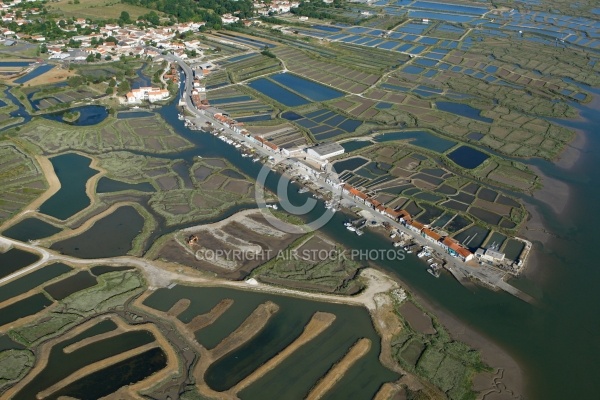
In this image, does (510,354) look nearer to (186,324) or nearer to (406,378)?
(406,378)

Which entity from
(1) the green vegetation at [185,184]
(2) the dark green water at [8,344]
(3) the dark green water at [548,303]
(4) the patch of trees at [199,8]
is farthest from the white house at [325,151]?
(4) the patch of trees at [199,8]

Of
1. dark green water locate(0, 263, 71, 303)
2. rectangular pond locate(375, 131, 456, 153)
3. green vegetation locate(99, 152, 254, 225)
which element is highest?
rectangular pond locate(375, 131, 456, 153)

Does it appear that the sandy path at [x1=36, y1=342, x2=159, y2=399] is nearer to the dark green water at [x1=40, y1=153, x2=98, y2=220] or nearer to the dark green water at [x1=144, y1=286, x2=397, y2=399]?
the dark green water at [x1=144, y1=286, x2=397, y2=399]

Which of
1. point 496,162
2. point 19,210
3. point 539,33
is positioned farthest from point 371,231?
point 539,33

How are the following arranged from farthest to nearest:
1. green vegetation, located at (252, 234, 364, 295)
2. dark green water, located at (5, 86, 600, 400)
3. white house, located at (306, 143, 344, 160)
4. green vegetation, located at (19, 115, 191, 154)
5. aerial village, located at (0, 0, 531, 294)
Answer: green vegetation, located at (19, 115, 191, 154)
white house, located at (306, 143, 344, 160)
aerial village, located at (0, 0, 531, 294)
green vegetation, located at (252, 234, 364, 295)
dark green water, located at (5, 86, 600, 400)

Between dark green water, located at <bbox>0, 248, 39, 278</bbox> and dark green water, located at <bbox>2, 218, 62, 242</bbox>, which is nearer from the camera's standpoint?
dark green water, located at <bbox>0, 248, 39, 278</bbox>

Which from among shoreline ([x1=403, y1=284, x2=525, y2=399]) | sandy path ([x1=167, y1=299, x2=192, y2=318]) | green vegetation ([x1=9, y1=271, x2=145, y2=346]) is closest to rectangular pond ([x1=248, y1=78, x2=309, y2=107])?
green vegetation ([x1=9, y1=271, x2=145, y2=346])

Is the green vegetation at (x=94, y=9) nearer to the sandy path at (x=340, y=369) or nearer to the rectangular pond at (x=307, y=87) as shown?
the rectangular pond at (x=307, y=87)
